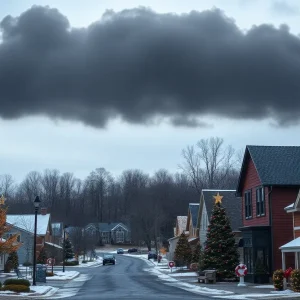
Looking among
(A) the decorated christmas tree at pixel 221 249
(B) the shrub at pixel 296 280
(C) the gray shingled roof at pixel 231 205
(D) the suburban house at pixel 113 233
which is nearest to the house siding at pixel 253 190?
(A) the decorated christmas tree at pixel 221 249

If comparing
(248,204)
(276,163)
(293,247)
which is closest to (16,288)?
(293,247)

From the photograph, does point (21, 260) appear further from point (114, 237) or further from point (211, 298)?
point (114, 237)

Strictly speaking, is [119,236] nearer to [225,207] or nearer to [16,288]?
[225,207]

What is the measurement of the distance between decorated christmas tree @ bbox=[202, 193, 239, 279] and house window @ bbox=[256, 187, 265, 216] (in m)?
2.92

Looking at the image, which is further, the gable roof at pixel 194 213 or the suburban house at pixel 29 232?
the suburban house at pixel 29 232

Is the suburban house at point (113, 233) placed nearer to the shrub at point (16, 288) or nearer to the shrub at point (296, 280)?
the shrub at point (16, 288)

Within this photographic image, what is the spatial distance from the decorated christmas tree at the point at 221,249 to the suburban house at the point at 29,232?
131 feet

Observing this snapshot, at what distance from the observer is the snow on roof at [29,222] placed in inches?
3442

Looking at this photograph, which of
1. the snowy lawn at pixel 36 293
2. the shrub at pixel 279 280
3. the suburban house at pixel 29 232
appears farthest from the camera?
the suburban house at pixel 29 232

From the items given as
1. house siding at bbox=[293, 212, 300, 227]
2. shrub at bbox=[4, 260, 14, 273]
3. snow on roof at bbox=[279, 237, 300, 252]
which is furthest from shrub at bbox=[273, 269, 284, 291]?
shrub at bbox=[4, 260, 14, 273]

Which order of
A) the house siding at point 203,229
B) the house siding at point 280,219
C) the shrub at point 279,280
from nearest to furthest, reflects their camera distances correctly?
the shrub at point 279,280
the house siding at point 280,219
the house siding at point 203,229

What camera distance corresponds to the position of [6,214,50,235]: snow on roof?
87.4 m

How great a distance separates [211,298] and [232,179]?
9155 cm

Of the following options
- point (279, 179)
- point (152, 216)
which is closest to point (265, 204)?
point (279, 179)
